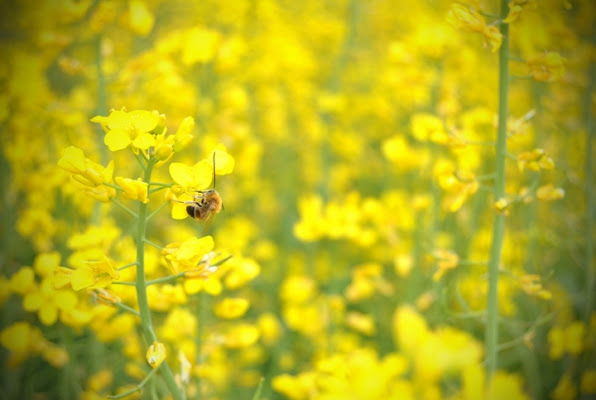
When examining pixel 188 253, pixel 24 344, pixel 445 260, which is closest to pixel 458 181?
pixel 445 260

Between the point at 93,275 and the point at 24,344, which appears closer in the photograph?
the point at 93,275

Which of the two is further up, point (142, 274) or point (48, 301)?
point (142, 274)

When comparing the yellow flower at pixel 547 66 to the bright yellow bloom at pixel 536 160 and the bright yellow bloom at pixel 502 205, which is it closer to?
the bright yellow bloom at pixel 536 160

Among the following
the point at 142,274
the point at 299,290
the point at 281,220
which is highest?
the point at 142,274

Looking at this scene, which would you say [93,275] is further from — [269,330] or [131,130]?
[269,330]

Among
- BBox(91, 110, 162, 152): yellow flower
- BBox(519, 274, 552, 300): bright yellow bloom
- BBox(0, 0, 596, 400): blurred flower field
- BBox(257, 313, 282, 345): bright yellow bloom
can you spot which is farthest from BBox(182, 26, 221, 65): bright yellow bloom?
BBox(519, 274, 552, 300): bright yellow bloom

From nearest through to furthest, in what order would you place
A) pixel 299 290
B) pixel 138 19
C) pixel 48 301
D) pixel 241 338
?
pixel 48 301, pixel 241 338, pixel 138 19, pixel 299 290

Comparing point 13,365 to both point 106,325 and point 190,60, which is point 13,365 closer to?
point 106,325

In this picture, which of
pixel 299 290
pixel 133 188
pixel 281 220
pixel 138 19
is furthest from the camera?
pixel 281 220

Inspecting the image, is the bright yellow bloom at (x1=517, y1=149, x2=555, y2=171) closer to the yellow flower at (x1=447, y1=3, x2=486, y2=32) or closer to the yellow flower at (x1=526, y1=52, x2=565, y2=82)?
the yellow flower at (x1=526, y1=52, x2=565, y2=82)
